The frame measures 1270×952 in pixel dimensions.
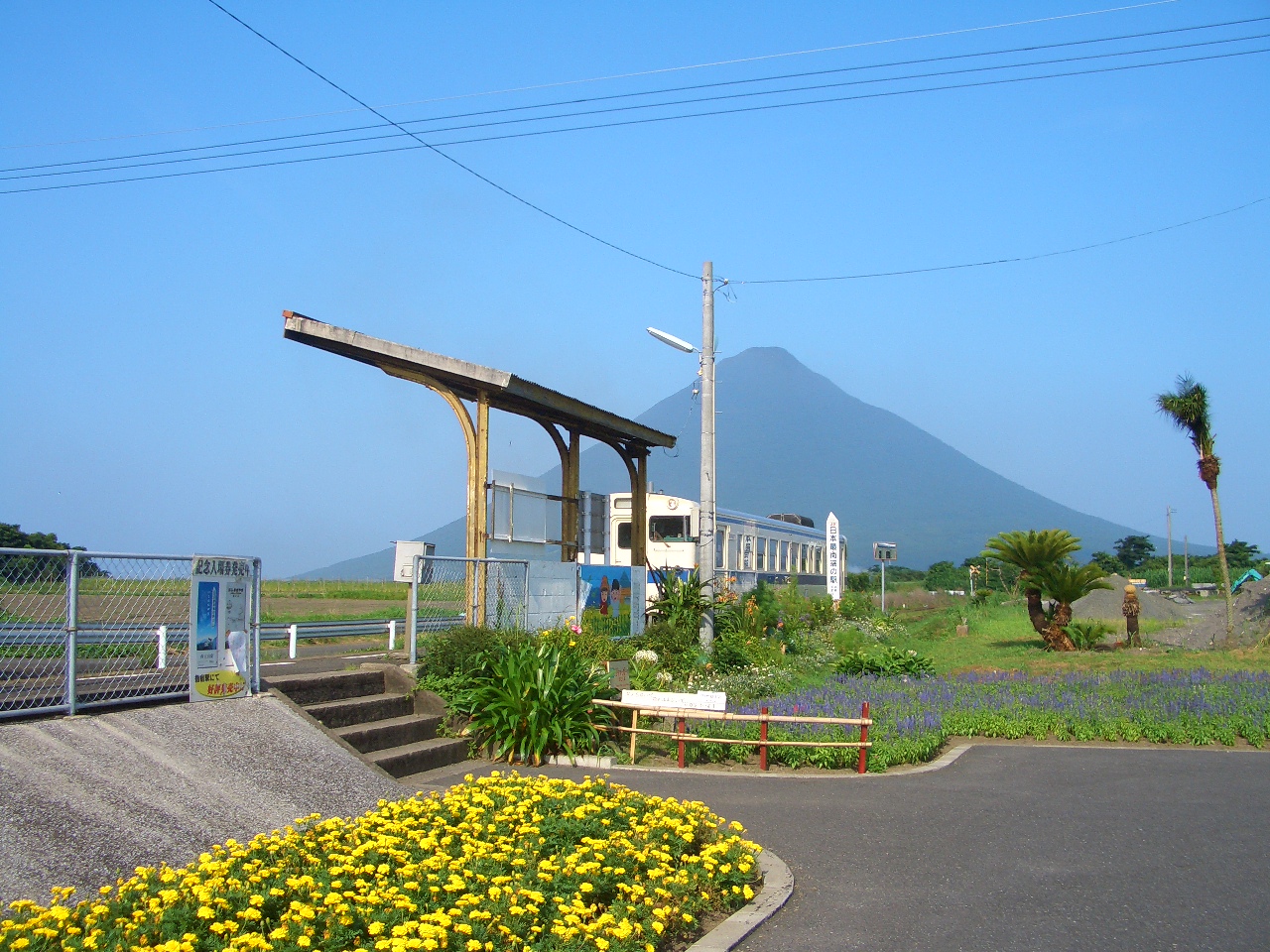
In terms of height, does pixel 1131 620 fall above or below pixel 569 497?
below

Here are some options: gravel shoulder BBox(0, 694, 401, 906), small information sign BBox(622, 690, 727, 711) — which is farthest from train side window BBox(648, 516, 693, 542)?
gravel shoulder BBox(0, 694, 401, 906)

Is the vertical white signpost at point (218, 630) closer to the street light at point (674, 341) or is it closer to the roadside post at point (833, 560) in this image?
the street light at point (674, 341)

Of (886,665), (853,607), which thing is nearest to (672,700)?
(886,665)

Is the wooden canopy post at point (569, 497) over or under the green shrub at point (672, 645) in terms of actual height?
over

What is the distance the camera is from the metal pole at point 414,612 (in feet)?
36.1

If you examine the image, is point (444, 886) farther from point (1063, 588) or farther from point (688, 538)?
point (1063, 588)

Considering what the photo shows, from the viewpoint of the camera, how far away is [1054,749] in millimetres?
11672

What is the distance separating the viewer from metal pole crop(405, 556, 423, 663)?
11.0m

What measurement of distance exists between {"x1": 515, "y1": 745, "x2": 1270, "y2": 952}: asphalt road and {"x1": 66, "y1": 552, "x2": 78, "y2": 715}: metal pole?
4.65m

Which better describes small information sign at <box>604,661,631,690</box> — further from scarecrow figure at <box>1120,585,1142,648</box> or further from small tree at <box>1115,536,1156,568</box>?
small tree at <box>1115,536,1156,568</box>

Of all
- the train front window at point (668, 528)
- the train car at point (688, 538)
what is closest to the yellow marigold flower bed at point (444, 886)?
the train car at point (688, 538)

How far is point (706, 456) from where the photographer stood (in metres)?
16.8

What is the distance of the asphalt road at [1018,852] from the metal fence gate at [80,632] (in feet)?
13.8

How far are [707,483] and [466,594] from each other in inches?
204
